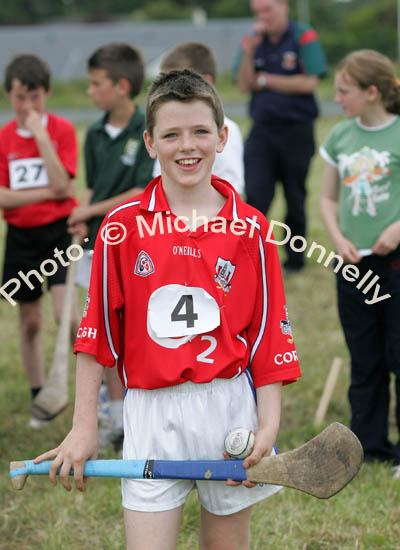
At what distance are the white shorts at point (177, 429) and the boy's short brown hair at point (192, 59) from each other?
2137 mm

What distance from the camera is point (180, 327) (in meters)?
2.07

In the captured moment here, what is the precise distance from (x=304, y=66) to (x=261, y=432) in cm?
497

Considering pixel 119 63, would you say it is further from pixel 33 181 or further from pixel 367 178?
pixel 367 178

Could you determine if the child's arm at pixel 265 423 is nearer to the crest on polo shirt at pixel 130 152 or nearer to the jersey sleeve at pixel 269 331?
the jersey sleeve at pixel 269 331

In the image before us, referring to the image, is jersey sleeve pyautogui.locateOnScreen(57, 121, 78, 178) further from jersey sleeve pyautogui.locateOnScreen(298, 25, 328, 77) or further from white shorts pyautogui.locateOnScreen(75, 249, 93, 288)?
jersey sleeve pyautogui.locateOnScreen(298, 25, 328, 77)

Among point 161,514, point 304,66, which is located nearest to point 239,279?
point 161,514

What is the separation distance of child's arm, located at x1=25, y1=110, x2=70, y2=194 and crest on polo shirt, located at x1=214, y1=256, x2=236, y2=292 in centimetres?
215

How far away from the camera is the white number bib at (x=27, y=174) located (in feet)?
13.5

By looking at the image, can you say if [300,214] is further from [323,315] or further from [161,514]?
[161,514]

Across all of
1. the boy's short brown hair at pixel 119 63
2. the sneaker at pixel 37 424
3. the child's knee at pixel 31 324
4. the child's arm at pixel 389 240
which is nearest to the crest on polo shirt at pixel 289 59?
the boy's short brown hair at pixel 119 63

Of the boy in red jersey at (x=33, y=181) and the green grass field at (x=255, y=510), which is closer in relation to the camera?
the green grass field at (x=255, y=510)

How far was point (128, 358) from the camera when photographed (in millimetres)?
2141

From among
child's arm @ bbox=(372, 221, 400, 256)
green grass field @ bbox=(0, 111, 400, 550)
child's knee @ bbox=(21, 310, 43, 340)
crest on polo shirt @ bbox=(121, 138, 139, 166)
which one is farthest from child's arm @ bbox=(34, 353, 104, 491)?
child's knee @ bbox=(21, 310, 43, 340)

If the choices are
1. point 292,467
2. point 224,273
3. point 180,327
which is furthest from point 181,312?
point 292,467
